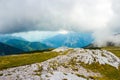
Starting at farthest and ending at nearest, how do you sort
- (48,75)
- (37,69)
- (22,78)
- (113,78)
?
(113,78), (37,69), (48,75), (22,78)

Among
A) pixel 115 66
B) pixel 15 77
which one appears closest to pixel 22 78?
pixel 15 77

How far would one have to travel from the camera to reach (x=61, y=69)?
93625 mm

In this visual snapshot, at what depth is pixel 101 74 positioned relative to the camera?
105062 millimetres

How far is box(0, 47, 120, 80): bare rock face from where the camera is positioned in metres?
73.1

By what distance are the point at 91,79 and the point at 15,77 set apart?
34808mm

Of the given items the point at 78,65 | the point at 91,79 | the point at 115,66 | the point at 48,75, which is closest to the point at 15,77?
the point at 48,75

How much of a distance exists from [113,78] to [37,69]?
42.8 metres

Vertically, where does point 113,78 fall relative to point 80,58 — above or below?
below

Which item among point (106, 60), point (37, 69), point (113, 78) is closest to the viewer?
point (37, 69)

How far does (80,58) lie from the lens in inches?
4823

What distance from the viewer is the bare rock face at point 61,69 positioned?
2877 inches

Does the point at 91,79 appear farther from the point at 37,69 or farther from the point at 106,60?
the point at 106,60

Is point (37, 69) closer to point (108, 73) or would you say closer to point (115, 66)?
point (108, 73)

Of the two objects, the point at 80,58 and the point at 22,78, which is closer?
the point at 22,78
